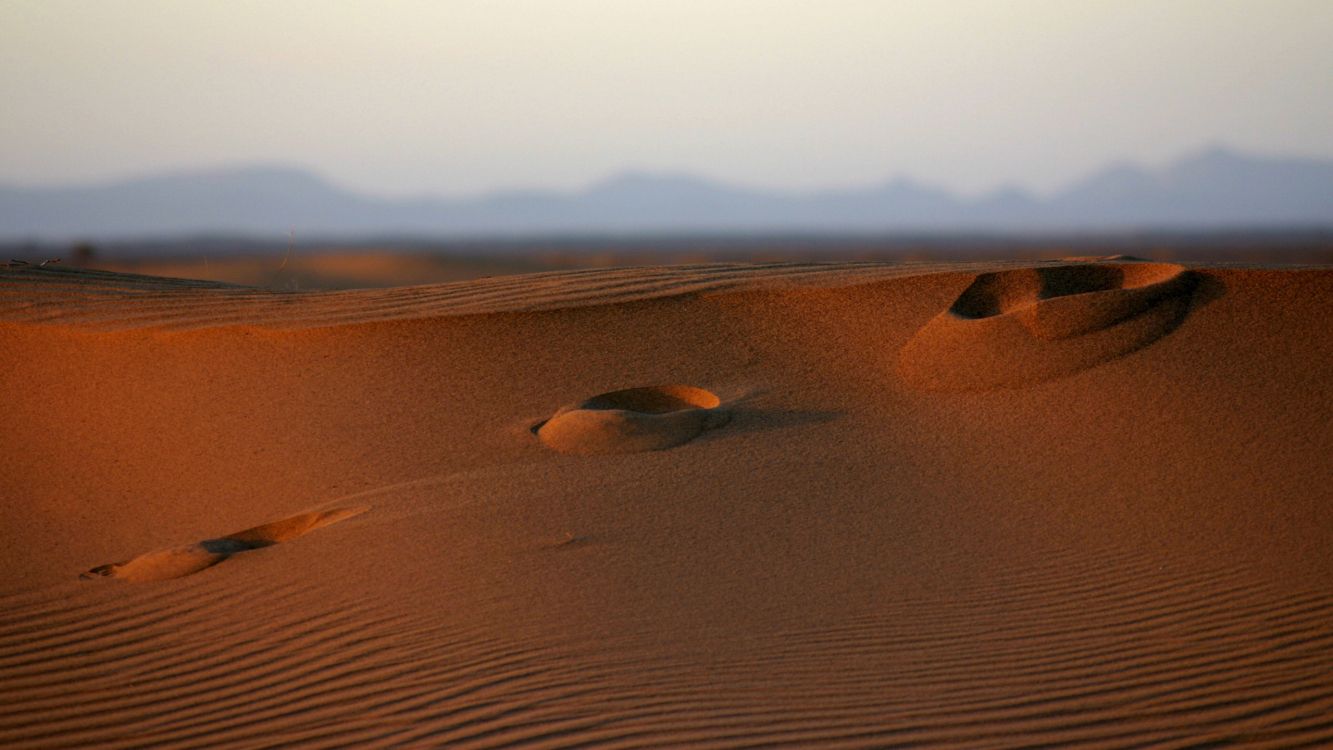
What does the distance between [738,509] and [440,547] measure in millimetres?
1520

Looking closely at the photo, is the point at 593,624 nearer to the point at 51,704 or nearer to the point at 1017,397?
the point at 51,704

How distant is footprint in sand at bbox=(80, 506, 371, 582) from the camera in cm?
498

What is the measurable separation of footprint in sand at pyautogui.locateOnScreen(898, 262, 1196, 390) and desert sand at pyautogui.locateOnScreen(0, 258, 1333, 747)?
3 cm

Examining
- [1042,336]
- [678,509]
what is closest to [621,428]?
[678,509]

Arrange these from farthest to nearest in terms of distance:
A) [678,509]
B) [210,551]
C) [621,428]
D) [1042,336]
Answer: [1042,336] → [621,428] → [678,509] → [210,551]

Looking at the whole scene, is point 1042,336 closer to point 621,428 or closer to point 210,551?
point 621,428

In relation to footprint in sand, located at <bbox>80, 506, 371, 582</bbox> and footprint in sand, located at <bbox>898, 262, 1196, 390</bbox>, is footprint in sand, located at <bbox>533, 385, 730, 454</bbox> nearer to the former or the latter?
footprint in sand, located at <bbox>80, 506, 371, 582</bbox>

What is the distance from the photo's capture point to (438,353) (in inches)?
301

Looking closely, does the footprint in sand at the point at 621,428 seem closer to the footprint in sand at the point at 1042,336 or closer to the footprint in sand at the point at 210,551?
the footprint in sand at the point at 210,551

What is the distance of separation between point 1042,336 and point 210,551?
530 centimetres

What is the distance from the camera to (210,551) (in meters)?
5.12

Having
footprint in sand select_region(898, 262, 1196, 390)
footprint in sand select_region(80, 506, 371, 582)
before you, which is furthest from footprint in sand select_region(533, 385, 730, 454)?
footprint in sand select_region(898, 262, 1196, 390)

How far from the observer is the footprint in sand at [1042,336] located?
22.9 feet

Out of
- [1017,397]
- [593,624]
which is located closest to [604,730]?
[593,624]
